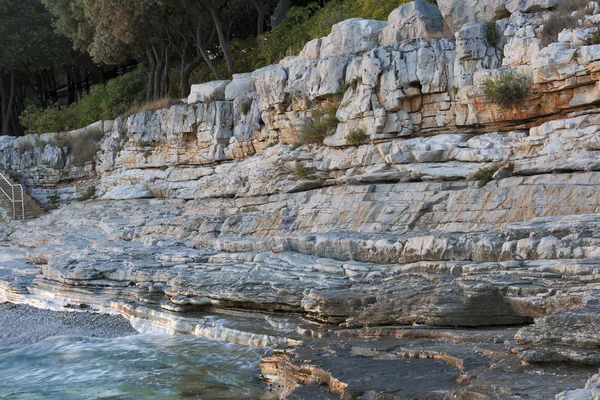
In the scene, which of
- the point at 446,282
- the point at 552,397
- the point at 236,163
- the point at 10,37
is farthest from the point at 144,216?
the point at 10,37

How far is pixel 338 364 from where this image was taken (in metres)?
6.83

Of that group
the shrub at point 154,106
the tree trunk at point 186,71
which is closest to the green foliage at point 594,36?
the shrub at point 154,106

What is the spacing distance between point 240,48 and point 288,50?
6415 millimetres

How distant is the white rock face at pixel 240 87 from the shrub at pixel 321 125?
431 centimetres

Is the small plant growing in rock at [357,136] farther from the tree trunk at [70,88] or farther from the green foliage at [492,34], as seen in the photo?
the tree trunk at [70,88]

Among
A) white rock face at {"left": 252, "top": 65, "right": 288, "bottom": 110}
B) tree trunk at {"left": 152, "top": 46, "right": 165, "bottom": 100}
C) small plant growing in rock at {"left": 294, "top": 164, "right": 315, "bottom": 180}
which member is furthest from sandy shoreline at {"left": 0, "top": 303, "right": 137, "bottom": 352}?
tree trunk at {"left": 152, "top": 46, "right": 165, "bottom": 100}

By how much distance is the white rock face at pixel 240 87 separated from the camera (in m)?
20.0

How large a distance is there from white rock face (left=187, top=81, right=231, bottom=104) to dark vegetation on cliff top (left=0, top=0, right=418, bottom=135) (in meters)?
2.14

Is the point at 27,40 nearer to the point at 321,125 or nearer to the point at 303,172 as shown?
the point at 321,125

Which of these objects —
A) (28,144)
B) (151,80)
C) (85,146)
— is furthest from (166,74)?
(28,144)

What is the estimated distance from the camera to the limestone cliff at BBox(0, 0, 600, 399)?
7270mm

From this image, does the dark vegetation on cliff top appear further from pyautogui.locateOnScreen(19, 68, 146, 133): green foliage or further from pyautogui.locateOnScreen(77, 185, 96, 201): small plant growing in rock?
pyautogui.locateOnScreen(77, 185, 96, 201): small plant growing in rock

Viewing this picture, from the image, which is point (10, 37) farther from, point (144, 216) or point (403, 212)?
point (403, 212)

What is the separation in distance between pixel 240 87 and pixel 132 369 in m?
12.9
